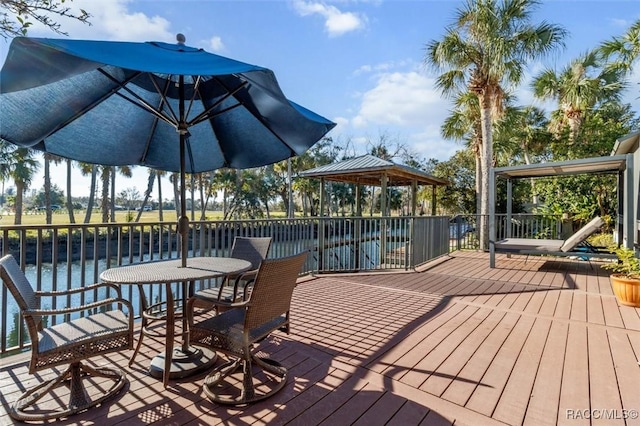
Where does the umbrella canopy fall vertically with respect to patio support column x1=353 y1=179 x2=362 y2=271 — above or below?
above

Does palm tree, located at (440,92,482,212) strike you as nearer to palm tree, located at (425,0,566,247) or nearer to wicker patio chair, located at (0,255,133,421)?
palm tree, located at (425,0,566,247)

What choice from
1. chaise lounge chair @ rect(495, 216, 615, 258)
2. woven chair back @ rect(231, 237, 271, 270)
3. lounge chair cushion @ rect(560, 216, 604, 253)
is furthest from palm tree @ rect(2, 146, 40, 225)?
lounge chair cushion @ rect(560, 216, 604, 253)

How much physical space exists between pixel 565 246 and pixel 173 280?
22.5ft

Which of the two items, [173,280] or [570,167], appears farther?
[570,167]

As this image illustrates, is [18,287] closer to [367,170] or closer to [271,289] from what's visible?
[271,289]

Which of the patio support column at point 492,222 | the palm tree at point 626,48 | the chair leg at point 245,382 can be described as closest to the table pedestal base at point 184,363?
the chair leg at point 245,382

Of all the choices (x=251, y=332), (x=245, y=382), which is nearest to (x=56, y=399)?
(x=245, y=382)

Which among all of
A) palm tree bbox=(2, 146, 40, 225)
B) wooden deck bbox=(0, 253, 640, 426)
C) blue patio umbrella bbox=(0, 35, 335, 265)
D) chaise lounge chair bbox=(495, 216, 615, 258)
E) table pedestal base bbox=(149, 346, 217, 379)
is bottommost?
wooden deck bbox=(0, 253, 640, 426)

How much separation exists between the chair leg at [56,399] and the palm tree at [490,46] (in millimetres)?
9671

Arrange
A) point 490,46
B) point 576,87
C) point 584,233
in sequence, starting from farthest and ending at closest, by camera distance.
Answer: point 576,87, point 490,46, point 584,233

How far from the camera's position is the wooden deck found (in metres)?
1.98

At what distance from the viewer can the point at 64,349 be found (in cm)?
188

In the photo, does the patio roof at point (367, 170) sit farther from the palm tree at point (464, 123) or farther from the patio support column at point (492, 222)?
the palm tree at point (464, 123)

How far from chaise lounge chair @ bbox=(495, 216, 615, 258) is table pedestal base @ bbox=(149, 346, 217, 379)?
6306mm
